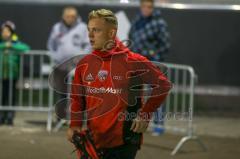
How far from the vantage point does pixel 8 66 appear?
1049cm

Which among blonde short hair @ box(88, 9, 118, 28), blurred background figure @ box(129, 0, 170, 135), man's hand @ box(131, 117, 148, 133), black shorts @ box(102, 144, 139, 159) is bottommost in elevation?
black shorts @ box(102, 144, 139, 159)

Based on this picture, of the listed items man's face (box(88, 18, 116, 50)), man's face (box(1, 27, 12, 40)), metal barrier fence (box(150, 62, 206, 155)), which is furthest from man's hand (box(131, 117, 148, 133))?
man's face (box(1, 27, 12, 40))

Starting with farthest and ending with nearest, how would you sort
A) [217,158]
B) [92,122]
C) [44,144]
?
[44,144]
[217,158]
[92,122]

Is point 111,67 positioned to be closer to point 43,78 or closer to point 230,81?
point 43,78

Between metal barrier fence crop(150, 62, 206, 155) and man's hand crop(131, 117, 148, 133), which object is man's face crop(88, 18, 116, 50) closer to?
man's hand crop(131, 117, 148, 133)

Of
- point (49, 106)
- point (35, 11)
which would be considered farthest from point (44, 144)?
point (35, 11)

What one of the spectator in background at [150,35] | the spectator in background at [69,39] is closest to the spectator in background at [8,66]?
the spectator in background at [69,39]

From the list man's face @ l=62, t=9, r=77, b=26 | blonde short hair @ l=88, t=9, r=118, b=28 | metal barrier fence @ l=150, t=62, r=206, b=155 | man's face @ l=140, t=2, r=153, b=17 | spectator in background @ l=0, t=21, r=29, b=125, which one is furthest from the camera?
spectator in background @ l=0, t=21, r=29, b=125

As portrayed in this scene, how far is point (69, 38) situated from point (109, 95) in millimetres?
5544

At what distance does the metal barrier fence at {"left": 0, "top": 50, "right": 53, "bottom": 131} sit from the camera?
34.4ft

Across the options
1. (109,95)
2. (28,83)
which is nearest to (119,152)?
(109,95)

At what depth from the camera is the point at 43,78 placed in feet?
37.0

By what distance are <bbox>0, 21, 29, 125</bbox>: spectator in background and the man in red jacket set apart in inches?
221

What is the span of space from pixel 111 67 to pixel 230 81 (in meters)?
7.24
